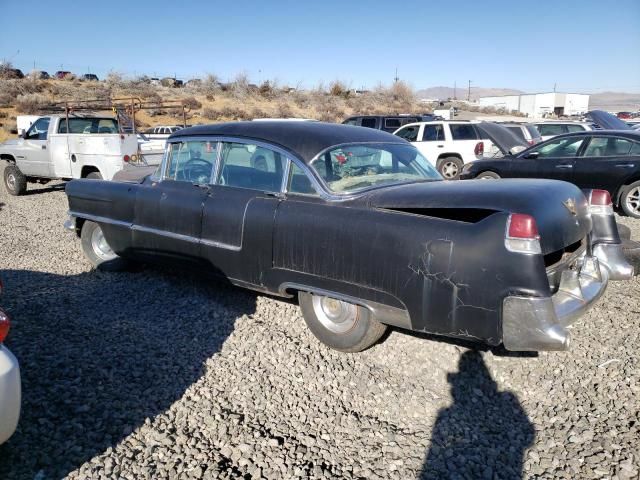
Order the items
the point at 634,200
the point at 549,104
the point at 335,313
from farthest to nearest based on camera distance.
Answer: the point at 549,104
the point at 634,200
the point at 335,313

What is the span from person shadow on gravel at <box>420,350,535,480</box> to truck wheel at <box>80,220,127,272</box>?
4.04 m

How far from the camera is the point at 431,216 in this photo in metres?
3.30

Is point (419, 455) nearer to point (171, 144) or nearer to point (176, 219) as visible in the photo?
point (176, 219)

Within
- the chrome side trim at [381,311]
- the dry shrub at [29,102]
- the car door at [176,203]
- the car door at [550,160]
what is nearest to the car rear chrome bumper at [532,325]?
the chrome side trim at [381,311]

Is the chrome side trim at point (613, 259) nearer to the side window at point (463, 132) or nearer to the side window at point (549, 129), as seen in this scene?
the side window at point (463, 132)

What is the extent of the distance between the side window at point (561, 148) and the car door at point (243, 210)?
7.27m

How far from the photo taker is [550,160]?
31.4ft

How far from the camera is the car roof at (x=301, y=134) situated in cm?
412

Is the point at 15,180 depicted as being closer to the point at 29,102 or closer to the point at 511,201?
the point at 511,201

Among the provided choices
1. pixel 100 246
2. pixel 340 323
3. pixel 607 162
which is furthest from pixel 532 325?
pixel 607 162

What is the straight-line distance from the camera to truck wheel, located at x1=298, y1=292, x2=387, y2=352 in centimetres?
375

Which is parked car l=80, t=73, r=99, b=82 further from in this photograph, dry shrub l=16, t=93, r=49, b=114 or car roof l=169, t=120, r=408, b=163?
car roof l=169, t=120, r=408, b=163

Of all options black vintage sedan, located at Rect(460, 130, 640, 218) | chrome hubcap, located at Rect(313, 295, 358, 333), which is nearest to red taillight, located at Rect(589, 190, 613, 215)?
chrome hubcap, located at Rect(313, 295, 358, 333)

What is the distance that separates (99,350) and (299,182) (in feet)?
6.53
